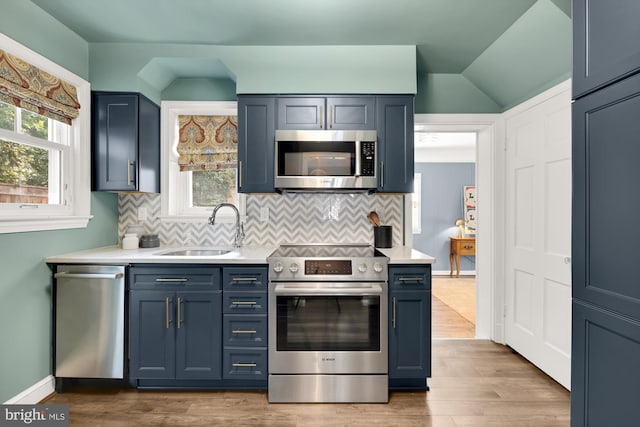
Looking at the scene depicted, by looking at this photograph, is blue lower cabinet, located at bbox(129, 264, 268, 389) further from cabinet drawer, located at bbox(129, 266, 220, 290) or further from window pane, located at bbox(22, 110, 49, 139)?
window pane, located at bbox(22, 110, 49, 139)

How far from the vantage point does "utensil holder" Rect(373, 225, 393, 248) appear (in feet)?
9.84

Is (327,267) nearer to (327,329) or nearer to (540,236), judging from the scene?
(327,329)

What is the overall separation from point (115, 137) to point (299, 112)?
1.42 meters

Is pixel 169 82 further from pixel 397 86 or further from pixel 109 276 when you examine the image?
pixel 397 86

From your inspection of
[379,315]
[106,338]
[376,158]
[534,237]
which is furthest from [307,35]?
[106,338]

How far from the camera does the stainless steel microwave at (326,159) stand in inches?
105

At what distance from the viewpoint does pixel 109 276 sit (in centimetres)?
234

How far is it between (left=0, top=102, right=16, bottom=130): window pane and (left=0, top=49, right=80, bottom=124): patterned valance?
8cm

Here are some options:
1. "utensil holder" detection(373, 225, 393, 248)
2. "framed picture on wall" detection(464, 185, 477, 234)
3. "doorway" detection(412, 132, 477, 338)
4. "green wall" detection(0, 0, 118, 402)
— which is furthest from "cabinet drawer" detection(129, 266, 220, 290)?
"framed picture on wall" detection(464, 185, 477, 234)

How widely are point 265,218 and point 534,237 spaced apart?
2207mm

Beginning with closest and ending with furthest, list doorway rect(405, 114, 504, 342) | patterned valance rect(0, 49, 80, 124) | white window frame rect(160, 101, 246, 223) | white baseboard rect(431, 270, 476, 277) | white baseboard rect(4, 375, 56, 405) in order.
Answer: patterned valance rect(0, 49, 80, 124)
white baseboard rect(4, 375, 56, 405)
white window frame rect(160, 101, 246, 223)
doorway rect(405, 114, 504, 342)
white baseboard rect(431, 270, 476, 277)

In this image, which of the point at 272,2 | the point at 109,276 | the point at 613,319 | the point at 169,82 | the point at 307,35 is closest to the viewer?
the point at 613,319

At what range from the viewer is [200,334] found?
2.38m

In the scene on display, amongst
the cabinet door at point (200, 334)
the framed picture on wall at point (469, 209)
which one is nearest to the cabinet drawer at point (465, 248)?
the framed picture on wall at point (469, 209)
